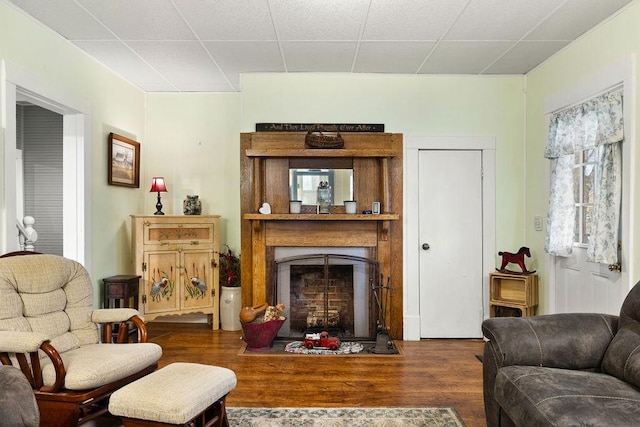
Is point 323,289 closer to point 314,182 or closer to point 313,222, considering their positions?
point 313,222

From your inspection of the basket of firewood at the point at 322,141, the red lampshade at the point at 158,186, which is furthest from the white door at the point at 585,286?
the red lampshade at the point at 158,186

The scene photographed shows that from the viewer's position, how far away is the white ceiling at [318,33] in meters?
3.08

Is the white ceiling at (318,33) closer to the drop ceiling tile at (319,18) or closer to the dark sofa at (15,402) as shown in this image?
the drop ceiling tile at (319,18)

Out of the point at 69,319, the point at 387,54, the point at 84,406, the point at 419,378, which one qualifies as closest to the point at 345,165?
the point at 387,54

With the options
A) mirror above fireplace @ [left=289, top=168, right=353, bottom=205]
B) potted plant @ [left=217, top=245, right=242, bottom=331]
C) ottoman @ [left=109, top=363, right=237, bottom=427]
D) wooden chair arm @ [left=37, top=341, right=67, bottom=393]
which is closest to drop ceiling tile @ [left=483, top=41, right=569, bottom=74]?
mirror above fireplace @ [left=289, top=168, right=353, bottom=205]

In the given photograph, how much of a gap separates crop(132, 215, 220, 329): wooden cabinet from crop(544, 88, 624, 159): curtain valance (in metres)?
3.27

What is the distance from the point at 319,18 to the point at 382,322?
2.70 metres

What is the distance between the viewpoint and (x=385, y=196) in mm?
4355

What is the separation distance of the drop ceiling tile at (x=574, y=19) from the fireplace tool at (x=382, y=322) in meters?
2.44

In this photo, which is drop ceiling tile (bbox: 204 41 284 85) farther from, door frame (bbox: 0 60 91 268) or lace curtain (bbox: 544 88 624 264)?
lace curtain (bbox: 544 88 624 264)

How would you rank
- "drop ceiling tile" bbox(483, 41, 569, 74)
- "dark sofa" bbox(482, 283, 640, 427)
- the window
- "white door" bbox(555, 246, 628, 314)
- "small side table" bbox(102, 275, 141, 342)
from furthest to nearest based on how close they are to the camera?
1. "small side table" bbox(102, 275, 141, 342)
2. "drop ceiling tile" bbox(483, 41, 569, 74)
3. the window
4. "white door" bbox(555, 246, 628, 314)
5. "dark sofa" bbox(482, 283, 640, 427)

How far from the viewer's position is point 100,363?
2314mm

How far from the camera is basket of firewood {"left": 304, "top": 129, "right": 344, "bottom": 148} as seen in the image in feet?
14.1

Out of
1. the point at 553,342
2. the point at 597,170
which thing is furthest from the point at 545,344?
the point at 597,170
